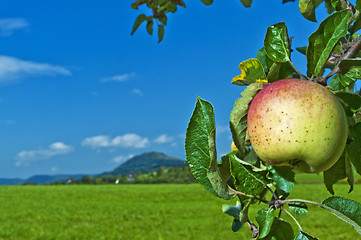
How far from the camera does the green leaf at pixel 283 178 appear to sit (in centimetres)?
56

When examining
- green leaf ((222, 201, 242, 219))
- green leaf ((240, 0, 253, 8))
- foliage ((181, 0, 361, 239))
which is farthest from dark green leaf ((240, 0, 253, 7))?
green leaf ((222, 201, 242, 219))

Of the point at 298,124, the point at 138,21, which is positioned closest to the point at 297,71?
the point at 298,124

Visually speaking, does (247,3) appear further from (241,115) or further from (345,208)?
(345,208)

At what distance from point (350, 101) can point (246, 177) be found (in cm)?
22

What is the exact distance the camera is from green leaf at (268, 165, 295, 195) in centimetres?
56

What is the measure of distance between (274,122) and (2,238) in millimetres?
9088

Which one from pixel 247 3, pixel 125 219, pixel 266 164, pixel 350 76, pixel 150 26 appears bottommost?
pixel 125 219

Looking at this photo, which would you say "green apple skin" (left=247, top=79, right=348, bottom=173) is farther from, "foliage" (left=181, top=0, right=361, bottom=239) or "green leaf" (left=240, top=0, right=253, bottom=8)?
"green leaf" (left=240, top=0, right=253, bottom=8)

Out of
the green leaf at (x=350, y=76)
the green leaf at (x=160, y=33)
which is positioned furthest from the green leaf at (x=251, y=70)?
the green leaf at (x=160, y=33)

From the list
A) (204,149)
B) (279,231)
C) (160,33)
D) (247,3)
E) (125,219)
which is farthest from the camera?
(125,219)

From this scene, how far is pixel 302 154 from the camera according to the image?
56 centimetres

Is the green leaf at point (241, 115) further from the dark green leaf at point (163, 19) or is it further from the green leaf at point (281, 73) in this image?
the dark green leaf at point (163, 19)

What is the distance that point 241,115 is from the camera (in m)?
0.63

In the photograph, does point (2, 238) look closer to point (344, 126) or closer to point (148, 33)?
point (148, 33)
